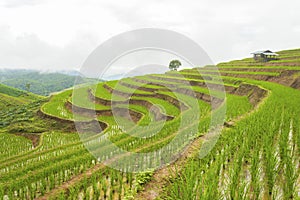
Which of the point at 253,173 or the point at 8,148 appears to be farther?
the point at 8,148

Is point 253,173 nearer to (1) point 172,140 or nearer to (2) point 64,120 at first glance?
(1) point 172,140

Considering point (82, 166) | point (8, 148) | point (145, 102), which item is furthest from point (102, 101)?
point (82, 166)

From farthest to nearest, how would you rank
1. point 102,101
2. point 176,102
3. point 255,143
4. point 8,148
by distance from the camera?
point 102,101 → point 176,102 → point 8,148 → point 255,143

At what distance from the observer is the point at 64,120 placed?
19438 mm

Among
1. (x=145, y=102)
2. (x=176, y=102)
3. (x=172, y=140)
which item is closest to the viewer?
(x=172, y=140)

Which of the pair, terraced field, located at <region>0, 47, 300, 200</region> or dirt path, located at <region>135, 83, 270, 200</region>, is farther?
dirt path, located at <region>135, 83, 270, 200</region>

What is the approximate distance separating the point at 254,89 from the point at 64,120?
52.0 feet

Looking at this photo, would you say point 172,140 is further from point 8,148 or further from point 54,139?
point 8,148

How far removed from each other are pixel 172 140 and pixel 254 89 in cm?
1038

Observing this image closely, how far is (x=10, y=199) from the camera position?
4609mm

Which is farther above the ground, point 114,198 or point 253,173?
point 253,173

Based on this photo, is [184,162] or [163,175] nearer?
[163,175]

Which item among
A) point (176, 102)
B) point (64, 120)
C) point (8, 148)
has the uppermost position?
point (176, 102)

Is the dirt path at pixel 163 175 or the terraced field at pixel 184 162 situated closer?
the terraced field at pixel 184 162
